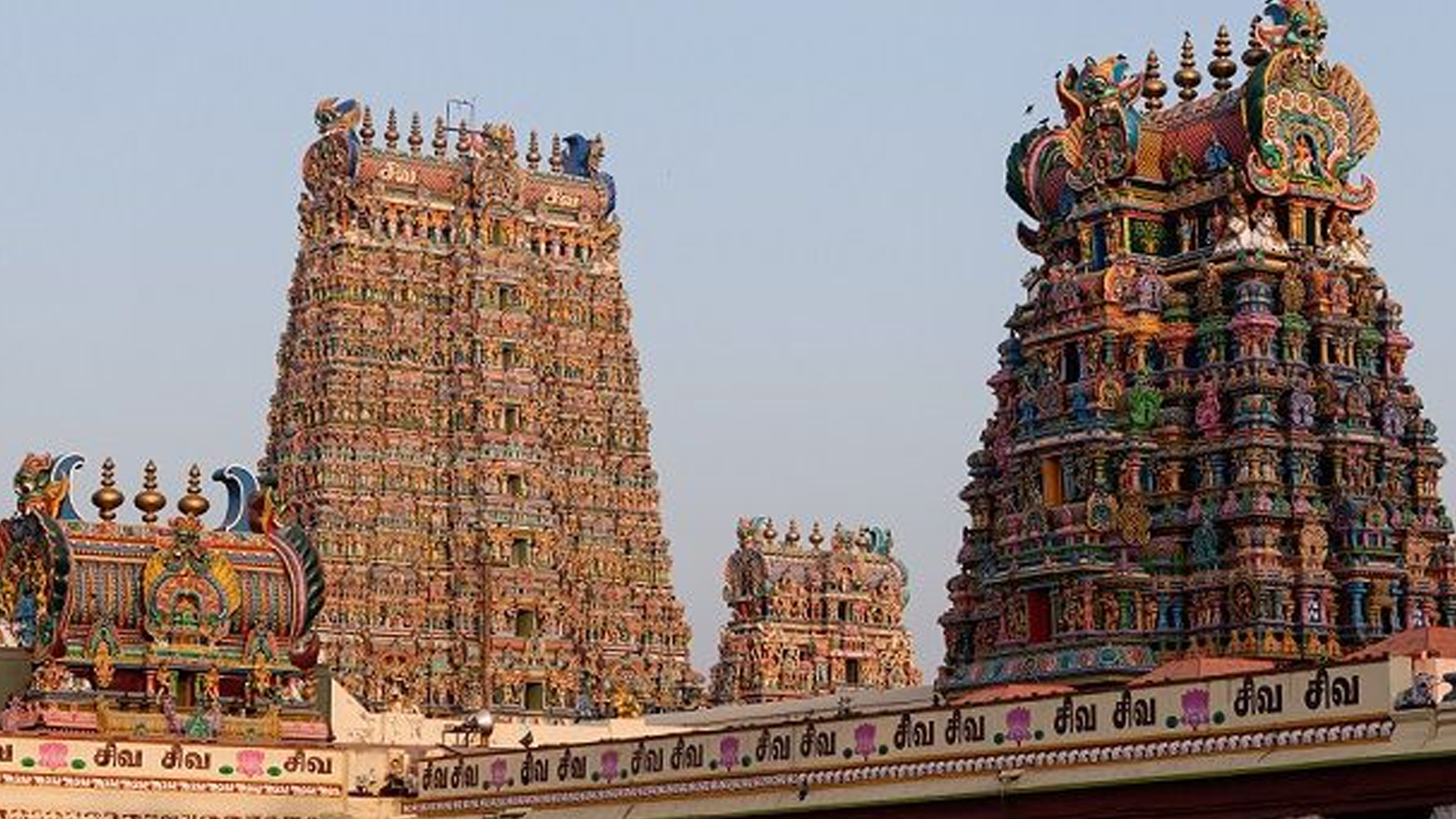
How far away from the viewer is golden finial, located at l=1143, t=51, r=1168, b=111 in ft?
237

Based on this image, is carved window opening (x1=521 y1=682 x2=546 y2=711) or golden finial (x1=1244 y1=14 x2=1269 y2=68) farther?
carved window opening (x1=521 y1=682 x2=546 y2=711)

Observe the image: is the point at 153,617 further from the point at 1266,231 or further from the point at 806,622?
the point at 806,622

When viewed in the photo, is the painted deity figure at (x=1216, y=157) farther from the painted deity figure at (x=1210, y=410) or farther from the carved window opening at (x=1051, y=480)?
the carved window opening at (x=1051, y=480)

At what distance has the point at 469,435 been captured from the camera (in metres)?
114

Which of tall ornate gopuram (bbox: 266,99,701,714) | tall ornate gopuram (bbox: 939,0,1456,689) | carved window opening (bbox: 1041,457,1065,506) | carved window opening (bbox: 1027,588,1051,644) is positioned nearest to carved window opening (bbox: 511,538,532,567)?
tall ornate gopuram (bbox: 266,99,701,714)

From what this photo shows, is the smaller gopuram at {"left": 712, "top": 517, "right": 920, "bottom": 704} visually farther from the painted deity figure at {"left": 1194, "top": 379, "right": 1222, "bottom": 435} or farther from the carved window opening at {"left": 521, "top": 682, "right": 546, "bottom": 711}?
the painted deity figure at {"left": 1194, "top": 379, "right": 1222, "bottom": 435}

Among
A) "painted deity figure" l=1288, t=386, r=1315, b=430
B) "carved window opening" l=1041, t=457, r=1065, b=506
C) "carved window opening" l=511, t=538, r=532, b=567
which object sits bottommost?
"carved window opening" l=1041, t=457, r=1065, b=506

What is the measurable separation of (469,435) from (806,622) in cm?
2027

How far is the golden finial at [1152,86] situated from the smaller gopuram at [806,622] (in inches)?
2178

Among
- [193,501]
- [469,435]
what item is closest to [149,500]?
[193,501]

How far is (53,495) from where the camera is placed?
62.0 m

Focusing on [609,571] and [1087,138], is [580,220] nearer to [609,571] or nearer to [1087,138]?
[609,571]

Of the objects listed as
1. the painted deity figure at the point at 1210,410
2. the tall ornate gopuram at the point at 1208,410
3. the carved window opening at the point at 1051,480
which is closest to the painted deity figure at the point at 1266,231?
the tall ornate gopuram at the point at 1208,410

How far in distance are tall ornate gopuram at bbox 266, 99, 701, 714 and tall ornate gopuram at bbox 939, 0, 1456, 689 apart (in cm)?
4223
